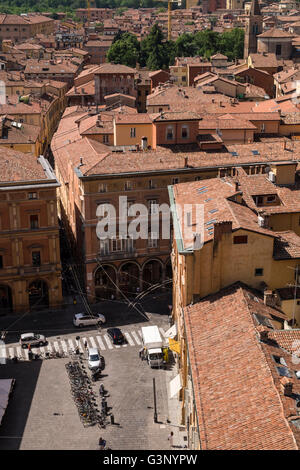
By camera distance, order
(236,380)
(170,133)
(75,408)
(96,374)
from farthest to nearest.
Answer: (170,133) < (96,374) < (75,408) < (236,380)

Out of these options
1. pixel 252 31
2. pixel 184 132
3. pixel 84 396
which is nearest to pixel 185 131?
pixel 184 132

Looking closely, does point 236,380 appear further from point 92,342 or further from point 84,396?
point 92,342

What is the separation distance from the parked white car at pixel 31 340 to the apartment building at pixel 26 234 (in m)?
6.09

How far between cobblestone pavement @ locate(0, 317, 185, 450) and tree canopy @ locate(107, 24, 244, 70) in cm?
12169

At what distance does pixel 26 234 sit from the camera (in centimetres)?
6234

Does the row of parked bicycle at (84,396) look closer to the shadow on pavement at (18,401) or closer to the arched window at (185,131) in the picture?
the shadow on pavement at (18,401)

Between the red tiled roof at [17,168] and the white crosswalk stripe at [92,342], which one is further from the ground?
the red tiled roof at [17,168]

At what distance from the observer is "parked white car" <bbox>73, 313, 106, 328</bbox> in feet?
205

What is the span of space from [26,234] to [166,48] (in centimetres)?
12453

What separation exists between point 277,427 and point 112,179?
3721 centimetres

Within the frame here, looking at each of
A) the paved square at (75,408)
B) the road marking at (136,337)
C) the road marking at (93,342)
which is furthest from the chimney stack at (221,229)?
the road marking at (93,342)

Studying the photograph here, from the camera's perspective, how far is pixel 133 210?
214 ft

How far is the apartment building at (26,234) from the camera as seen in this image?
6150cm
